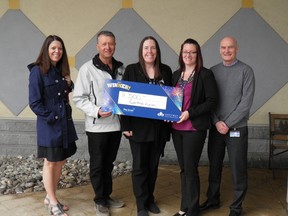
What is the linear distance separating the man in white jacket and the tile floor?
1.25 feet

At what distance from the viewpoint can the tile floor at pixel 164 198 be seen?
344 cm

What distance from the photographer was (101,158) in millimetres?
3256

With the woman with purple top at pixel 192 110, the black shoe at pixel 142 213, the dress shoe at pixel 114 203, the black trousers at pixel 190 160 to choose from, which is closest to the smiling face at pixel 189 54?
the woman with purple top at pixel 192 110

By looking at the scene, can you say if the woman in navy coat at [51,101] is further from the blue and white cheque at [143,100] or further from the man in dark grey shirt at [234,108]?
the man in dark grey shirt at [234,108]

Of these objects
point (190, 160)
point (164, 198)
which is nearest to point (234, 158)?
point (190, 160)

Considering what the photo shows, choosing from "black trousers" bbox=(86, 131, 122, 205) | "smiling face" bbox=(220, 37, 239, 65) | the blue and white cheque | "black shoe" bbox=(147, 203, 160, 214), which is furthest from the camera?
"black shoe" bbox=(147, 203, 160, 214)

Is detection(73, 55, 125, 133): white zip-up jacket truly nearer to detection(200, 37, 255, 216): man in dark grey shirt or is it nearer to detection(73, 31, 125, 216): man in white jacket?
detection(73, 31, 125, 216): man in white jacket

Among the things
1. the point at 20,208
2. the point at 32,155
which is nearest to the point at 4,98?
the point at 32,155

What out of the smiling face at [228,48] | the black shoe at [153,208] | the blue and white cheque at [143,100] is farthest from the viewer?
the black shoe at [153,208]

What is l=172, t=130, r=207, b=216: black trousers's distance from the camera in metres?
3.03

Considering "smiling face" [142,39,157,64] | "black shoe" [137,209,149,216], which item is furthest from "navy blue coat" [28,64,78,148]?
"black shoe" [137,209,149,216]

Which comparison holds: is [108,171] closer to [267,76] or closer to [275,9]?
[267,76]

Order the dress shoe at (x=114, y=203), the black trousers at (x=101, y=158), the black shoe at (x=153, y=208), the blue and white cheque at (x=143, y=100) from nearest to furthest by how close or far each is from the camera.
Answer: the blue and white cheque at (x=143, y=100) → the black trousers at (x=101, y=158) → the black shoe at (x=153, y=208) → the dress shoe at (x=114, y=203)

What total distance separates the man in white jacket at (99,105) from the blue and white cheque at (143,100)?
0.15m
